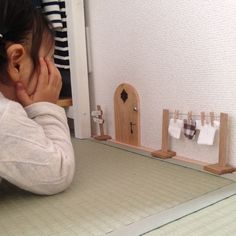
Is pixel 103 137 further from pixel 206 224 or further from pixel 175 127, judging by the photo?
pixel 206 224

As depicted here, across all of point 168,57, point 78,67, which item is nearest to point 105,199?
point 168,57

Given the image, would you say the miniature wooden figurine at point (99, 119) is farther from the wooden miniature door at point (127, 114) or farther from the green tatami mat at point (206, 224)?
the green tatami mat at point (206, 224)

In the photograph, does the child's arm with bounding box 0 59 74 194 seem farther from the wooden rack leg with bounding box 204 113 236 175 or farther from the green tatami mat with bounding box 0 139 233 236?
the wooden rack leg with bounding box 204 113 236 175

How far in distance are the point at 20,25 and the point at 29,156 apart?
20cm

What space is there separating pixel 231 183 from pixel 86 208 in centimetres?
26

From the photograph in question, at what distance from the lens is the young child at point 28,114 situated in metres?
0.50

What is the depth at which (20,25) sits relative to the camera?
50 centimetres

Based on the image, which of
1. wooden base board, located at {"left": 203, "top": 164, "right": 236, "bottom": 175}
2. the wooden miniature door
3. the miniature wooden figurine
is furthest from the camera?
the miniature wooden figurine

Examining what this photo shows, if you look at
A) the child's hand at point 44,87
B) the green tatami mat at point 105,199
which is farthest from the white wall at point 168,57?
the child's hand at point 44,87

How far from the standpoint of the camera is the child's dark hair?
0.48 metres

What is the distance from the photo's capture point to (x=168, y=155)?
0.74m

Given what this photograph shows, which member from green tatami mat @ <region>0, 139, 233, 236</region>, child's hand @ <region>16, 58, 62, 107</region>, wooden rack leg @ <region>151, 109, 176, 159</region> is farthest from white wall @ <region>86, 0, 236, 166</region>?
child's hand @ <region>16, 58, 62, 107</region>

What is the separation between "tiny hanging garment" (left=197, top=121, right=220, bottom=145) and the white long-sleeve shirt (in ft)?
0.90

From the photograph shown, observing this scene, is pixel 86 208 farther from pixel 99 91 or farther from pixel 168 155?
pixel 99 91
